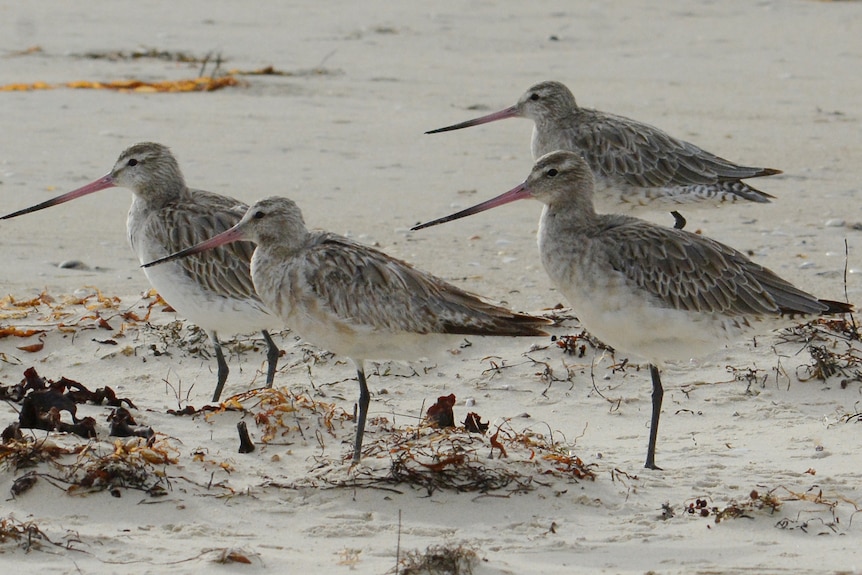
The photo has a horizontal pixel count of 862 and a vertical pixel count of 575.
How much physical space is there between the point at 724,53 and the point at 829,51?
1143 millimetres

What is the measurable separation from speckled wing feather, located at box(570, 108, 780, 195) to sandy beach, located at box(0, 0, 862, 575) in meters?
0.64

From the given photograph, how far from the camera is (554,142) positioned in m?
10.1

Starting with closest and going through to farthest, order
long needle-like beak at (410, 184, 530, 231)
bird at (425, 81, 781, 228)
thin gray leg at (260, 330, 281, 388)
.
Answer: long needle-like beak at (410, 184, 530, 231) < thin gray leg at (260, 330, 281, 388) < bird at (425, 81, 781, 228)

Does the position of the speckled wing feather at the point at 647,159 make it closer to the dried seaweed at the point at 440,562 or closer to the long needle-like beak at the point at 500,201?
the long needle-like beak at the point at 500,201

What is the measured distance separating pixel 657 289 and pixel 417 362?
1863mm

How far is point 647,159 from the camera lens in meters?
9.81

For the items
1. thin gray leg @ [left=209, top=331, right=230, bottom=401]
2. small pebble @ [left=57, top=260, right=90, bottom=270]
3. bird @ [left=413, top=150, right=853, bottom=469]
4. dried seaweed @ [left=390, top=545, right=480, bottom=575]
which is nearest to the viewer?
dried seaweed @ [left=390, top=545, right=480, bottom=575]

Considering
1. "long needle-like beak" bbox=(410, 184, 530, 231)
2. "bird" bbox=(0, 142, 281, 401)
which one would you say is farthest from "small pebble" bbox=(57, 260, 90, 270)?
"long needle-like beak" bbox=(410, 184, 530, 231)

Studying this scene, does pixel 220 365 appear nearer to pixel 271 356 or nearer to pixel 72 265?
pixel 271 356

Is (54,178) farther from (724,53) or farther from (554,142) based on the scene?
(724,53)

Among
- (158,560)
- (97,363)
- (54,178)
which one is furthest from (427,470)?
(54,178)

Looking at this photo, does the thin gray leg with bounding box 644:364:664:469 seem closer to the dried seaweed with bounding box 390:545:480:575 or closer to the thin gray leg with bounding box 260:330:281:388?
the dried seaweed with bounding box 390:545:480:575

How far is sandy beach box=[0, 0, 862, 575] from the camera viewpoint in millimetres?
5617

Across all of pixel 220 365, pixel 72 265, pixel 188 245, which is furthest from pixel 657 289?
pixel 72 265
